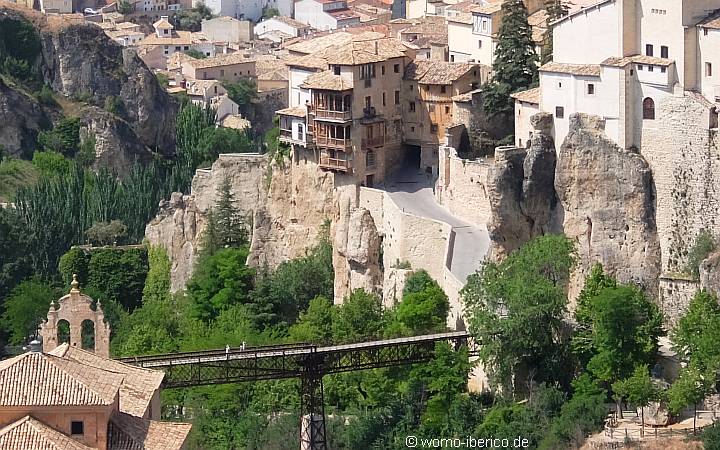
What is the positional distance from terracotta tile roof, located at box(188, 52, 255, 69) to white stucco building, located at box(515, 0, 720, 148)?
63.3m

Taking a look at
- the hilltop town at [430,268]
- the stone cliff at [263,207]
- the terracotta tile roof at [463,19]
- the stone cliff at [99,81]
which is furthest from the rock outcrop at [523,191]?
the stone cliff at [99,81]

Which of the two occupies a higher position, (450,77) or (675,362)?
(450,77)

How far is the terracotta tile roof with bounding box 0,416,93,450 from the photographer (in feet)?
155

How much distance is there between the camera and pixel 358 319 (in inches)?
2756

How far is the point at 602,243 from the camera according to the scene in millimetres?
64875

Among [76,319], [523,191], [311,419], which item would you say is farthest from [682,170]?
[76,319]

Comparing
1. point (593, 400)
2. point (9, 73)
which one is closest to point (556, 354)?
point (593, 400)

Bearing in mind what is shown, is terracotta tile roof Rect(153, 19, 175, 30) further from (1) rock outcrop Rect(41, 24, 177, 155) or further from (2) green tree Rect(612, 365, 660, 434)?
(2) green tree Rect(612, 365, 660, 434)

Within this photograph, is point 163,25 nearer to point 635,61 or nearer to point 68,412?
point 635,61

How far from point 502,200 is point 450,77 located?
8484mm

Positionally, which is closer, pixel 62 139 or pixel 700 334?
pixel 700 334

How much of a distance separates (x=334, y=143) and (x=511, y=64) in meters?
6.27

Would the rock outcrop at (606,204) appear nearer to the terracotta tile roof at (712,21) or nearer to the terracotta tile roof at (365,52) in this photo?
the terracotta tile roof at (712,21)

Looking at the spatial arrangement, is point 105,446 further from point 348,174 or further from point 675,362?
point 348,174
